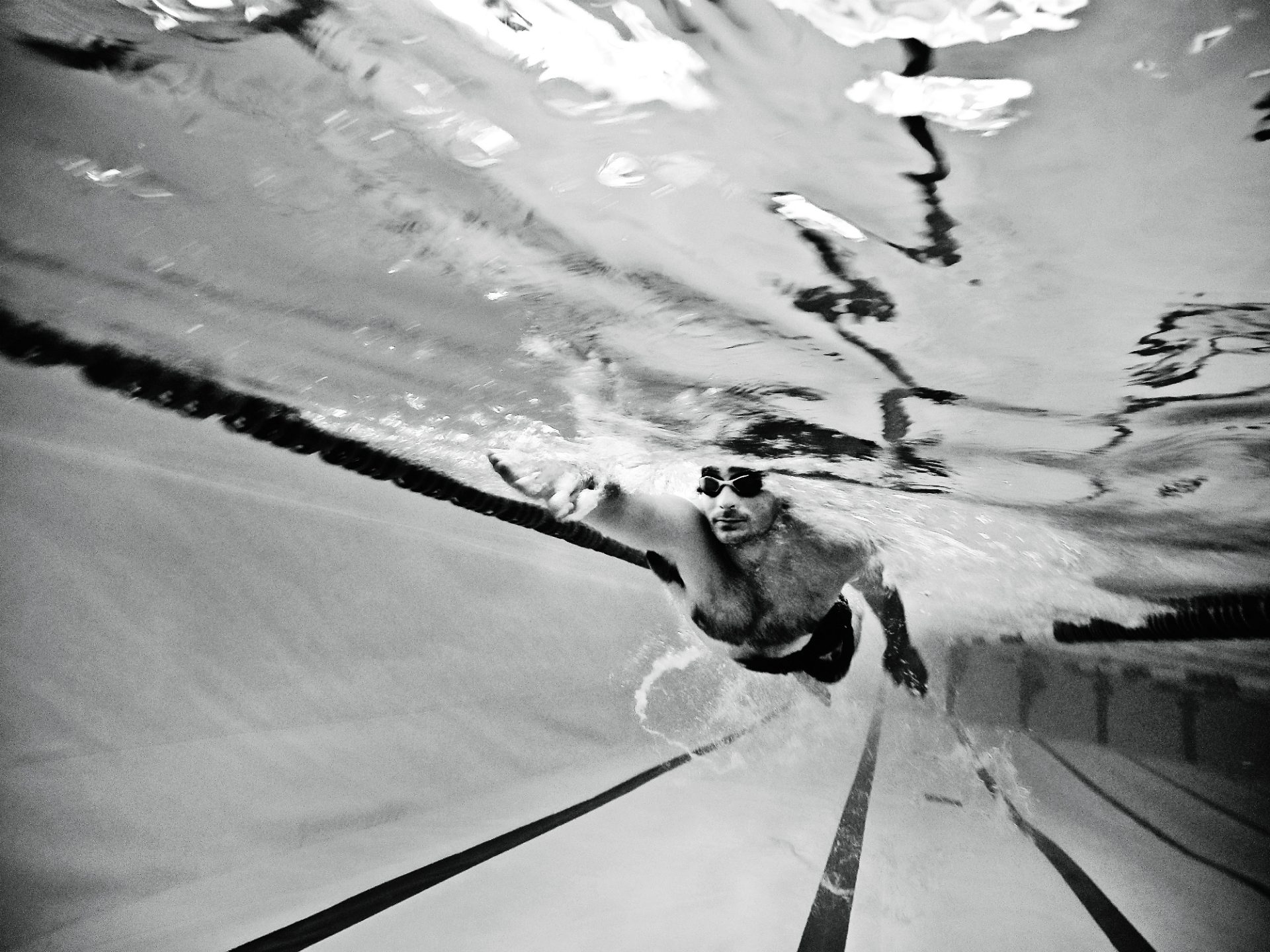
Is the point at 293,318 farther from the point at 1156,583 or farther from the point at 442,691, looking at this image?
the point at 1156,583

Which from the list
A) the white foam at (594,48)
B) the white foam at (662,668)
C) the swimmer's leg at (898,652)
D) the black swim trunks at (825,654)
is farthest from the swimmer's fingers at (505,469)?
the swimmer's leg at (898,652)

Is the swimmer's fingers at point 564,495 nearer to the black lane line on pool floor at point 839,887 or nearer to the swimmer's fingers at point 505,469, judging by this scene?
the swimmer's fingers at point 505,469

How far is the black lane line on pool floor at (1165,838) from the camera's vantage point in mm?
4855

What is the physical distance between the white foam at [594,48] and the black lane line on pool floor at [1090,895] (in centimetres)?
419

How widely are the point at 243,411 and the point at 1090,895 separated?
5.49 meters

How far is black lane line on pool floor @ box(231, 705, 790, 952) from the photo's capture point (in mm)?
2195

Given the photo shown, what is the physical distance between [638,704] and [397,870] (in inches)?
167

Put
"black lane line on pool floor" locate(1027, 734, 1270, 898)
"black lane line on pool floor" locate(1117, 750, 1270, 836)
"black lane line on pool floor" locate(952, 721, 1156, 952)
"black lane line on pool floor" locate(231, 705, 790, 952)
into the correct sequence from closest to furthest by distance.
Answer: "black lane line on pool floor" locate(231, 705, 790, 952) < "black lane line on pool floor" locate(952, 721, 1156, 952) < "black lane line on pool floor" locate(1027, 734, 1270, 898) < "black lane line on pool floor" locate(1117, 750, 1270, 836)

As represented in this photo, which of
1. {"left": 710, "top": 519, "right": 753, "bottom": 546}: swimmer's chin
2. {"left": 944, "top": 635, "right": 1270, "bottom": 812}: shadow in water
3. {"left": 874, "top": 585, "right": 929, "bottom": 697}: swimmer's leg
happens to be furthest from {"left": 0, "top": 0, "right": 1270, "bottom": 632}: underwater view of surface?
{"left": 944, "top": 635, "right": 1270, "bottom": 812}: shadow in water

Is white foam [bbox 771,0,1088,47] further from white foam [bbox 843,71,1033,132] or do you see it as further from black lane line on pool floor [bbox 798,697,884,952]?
black lane line on pool floor [bbox 798,697,884,952]

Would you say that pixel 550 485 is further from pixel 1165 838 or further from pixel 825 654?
pixel 1165 838

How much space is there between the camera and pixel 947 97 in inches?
49.1

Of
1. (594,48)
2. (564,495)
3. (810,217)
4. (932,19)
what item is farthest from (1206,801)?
(594,48)

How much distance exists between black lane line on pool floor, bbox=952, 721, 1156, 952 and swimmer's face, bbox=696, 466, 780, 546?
2641mm
